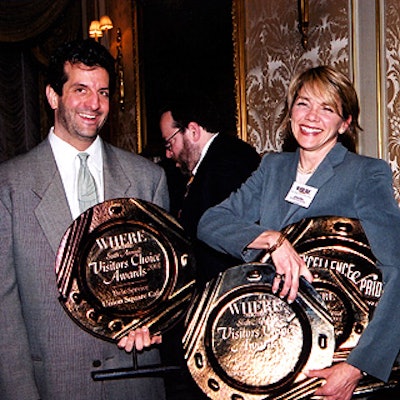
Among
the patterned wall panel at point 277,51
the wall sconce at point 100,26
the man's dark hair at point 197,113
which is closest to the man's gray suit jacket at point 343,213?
the man's dark hair at point 197,113

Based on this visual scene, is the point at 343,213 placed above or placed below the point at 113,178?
below

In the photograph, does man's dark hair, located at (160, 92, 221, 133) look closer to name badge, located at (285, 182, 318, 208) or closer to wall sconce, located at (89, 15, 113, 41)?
name badge, located at (285, 182, 318, 208)

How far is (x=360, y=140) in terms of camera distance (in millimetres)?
3510

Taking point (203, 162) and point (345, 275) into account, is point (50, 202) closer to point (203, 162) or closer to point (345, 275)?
point (345, 275)

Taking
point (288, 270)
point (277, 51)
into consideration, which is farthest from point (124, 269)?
point (277, 51)

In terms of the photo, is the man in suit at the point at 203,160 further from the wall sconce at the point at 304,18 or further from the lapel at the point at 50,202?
the lapel at the point at 50,202

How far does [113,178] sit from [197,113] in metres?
1.39

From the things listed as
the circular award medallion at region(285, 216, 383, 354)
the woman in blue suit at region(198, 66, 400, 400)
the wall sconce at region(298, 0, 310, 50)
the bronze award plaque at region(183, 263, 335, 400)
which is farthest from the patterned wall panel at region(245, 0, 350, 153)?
the bronze award plaque at region(183, 263, 335, 400)

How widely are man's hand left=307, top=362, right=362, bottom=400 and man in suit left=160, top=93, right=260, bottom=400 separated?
1.11 meters

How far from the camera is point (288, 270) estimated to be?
61.4 inches

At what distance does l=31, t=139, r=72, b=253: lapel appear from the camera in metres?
1.79

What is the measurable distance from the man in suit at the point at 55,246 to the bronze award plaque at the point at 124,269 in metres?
0.08

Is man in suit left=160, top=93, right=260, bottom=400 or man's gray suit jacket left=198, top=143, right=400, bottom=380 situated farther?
man in suit left=160, top=93, right=260, bottom=400

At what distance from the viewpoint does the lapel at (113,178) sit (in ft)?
6.23
